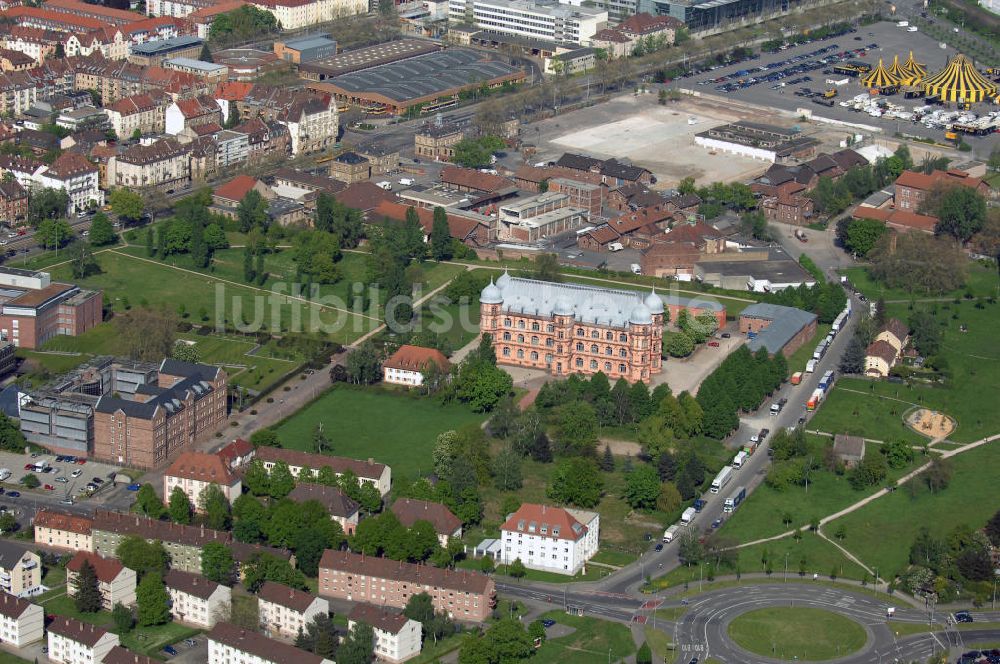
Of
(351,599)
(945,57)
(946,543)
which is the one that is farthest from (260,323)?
(945,57)

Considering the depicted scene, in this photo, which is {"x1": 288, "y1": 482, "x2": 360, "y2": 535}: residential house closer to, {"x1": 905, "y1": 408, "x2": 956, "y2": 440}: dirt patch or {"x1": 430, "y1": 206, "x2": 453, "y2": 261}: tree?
{"x1": 905, "y1": 408, "x2": 956, "y2": 440}: dirt patch

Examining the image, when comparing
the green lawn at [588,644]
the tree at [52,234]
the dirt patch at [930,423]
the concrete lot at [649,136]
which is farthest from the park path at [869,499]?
the tree at [52,234]

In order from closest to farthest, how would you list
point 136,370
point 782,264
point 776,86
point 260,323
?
point 136,370 → point 260,323 → point 782,264 → point 776,86

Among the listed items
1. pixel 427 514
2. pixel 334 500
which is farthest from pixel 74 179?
pixel 427 514

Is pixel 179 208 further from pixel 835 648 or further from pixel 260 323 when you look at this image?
pixel 835 648

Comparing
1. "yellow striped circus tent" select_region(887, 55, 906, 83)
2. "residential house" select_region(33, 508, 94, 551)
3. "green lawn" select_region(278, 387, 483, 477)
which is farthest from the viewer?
"yellow striped circus tent" select_region(887, 55, 906, 83)

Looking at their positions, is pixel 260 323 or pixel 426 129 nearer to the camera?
pixel 260 323

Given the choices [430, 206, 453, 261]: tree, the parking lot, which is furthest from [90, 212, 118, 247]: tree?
the parking lot

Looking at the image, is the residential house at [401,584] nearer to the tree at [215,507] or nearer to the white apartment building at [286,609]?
the white apartment building at [286,609]
